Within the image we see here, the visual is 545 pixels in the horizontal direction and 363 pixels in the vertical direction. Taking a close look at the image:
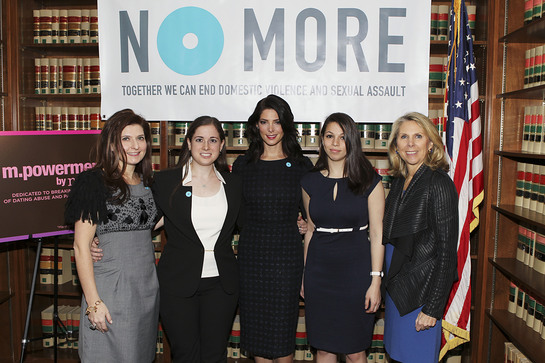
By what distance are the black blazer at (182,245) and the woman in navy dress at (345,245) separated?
0.47 m

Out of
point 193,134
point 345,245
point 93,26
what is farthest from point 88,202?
point 93,26

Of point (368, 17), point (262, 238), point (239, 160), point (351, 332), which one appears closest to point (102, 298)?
point (262, 238)

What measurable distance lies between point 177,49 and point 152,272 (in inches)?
68.4

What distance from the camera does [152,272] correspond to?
226 centimetres

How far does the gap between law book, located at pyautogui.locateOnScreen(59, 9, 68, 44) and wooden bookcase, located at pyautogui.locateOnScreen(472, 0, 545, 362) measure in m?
3.09

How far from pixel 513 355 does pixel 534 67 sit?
1.89 m

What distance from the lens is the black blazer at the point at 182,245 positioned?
227 cm

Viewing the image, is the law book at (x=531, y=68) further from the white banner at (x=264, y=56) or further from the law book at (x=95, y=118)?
the law book at (x=95, y=118)

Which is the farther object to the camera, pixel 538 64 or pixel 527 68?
pixel 527 68

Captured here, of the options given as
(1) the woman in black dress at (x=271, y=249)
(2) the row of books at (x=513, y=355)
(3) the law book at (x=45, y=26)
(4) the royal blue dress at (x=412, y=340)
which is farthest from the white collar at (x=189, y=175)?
(2) the row of books at (x=513, y=355)

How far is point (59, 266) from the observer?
3.61 m

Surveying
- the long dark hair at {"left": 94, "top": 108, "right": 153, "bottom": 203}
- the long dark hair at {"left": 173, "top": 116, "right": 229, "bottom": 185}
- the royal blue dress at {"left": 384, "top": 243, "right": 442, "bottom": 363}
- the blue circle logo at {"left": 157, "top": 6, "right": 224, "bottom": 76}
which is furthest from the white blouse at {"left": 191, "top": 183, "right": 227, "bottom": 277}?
the blue circle logo at {"left": 157, "top": 6, "right": 224, "bottom": 76}

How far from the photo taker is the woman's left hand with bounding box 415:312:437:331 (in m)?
2.13

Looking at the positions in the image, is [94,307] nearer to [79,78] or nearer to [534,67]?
[79,78]
